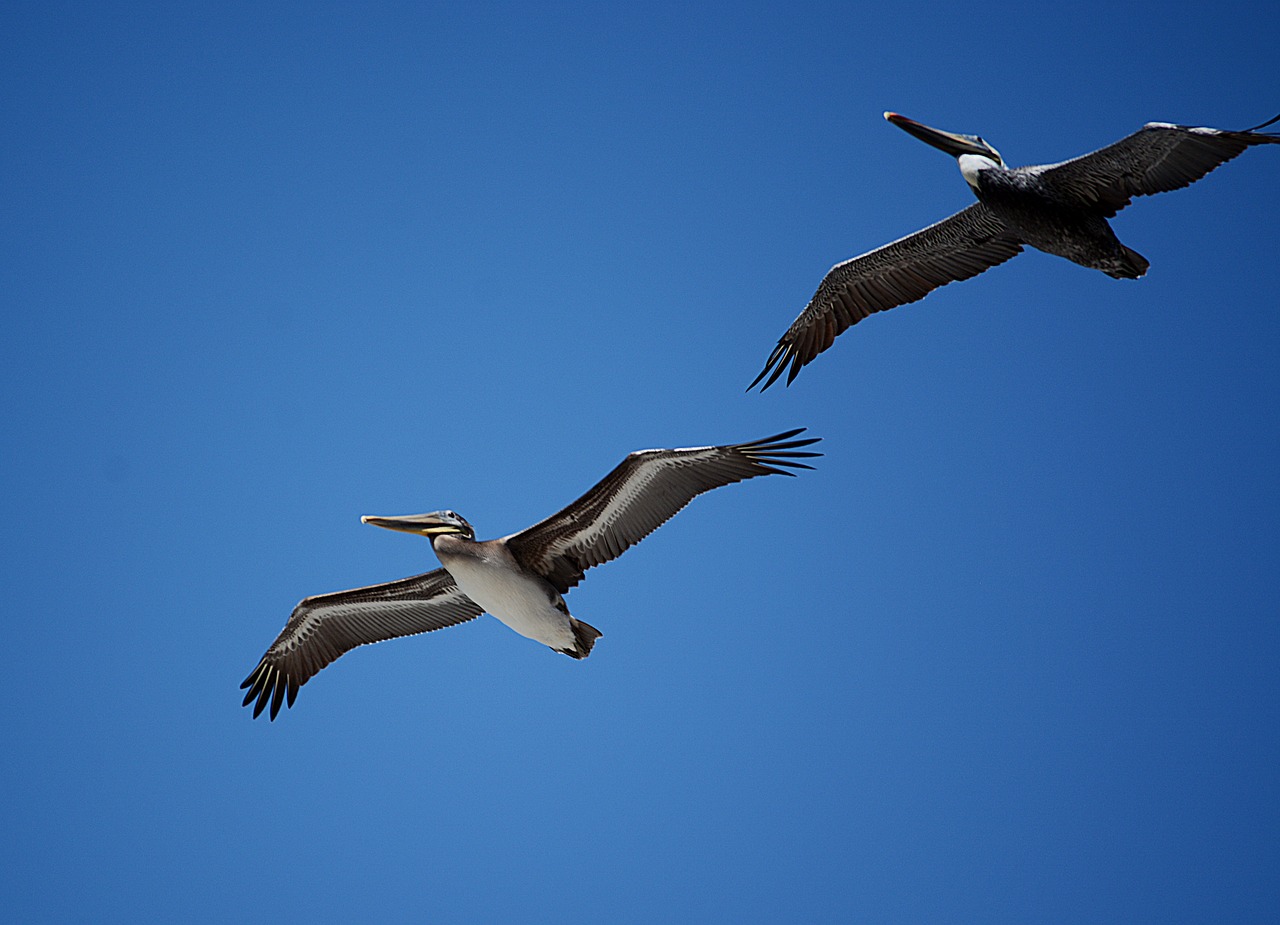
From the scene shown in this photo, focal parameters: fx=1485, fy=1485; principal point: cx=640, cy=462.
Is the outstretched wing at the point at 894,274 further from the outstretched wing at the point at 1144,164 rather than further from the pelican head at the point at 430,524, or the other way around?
the pelican head at the point at 430,524

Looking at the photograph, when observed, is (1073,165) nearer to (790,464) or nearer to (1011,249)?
(1011,249)

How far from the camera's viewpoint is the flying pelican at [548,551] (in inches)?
409

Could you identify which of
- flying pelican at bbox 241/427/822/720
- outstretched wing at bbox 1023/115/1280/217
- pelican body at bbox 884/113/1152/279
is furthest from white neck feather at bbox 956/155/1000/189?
flying pelican at bbox 241/427/822/720

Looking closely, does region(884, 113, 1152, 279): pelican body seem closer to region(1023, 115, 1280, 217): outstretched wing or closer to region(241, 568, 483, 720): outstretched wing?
region(1023, 115, 1280, 217): outstretched wing

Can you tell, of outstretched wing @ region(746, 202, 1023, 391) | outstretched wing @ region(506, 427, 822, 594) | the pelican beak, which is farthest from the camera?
outstretched wing @ region(746, 202, 1023, 391)

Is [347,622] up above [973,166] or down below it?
below

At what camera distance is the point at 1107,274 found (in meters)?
11.4

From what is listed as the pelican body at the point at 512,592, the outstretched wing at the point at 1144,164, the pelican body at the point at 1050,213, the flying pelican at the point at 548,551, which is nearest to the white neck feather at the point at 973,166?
the pelican body at the point at 1050,213

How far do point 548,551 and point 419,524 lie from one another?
1192mm

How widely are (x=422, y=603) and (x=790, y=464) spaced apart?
3.41m

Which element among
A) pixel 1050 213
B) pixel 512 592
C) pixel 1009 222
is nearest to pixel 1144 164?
pixel 1050 213

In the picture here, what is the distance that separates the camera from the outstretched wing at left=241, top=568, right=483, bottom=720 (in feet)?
38.6

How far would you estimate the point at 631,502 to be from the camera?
1062 centimetres

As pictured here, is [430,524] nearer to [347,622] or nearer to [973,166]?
[347,622]
